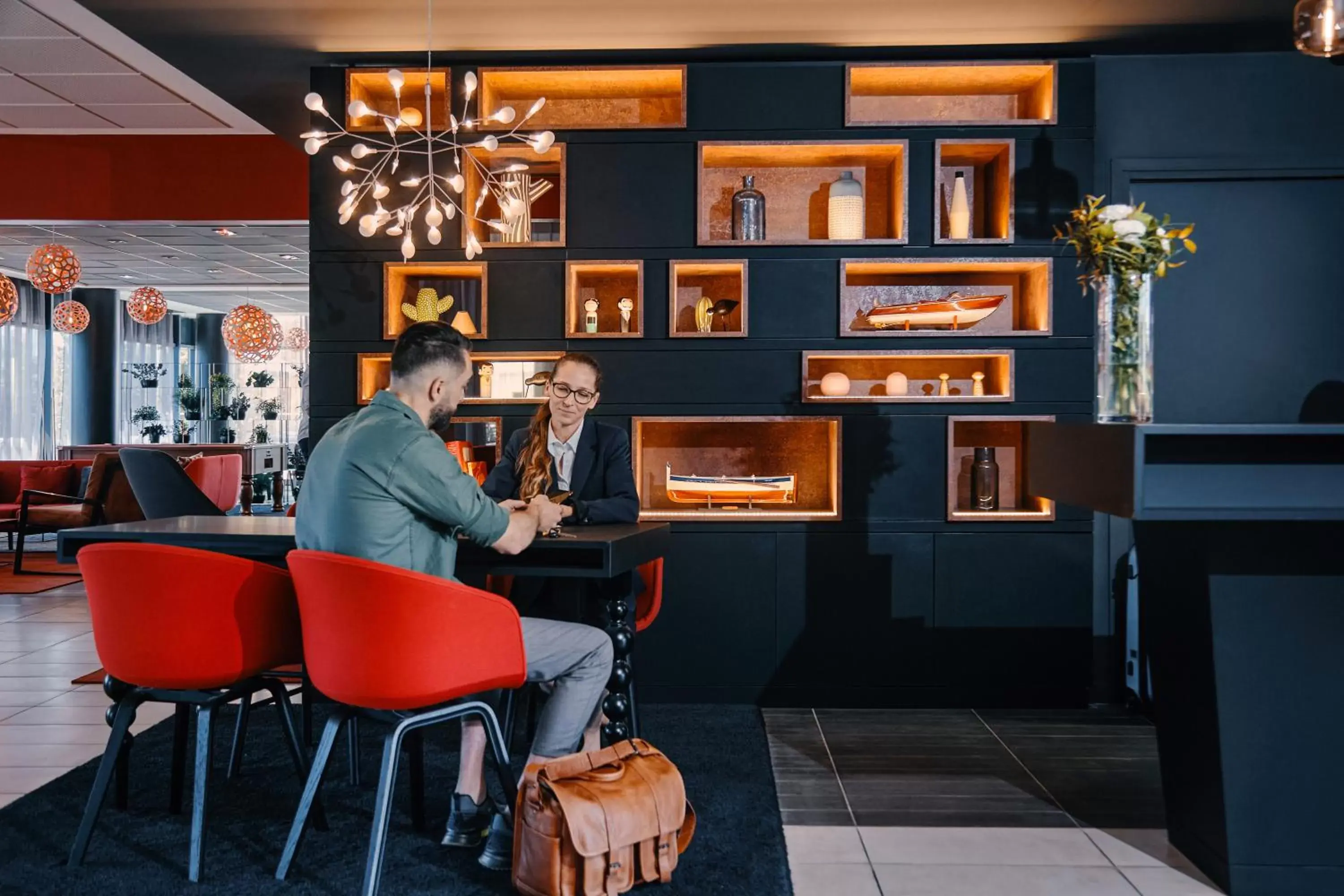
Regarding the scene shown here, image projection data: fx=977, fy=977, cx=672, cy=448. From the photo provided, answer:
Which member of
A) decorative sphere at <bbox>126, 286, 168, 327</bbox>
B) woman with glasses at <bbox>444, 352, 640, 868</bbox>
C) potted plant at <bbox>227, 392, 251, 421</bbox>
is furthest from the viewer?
potted plant at <bbox>227, 392, 251, 421</bbox>

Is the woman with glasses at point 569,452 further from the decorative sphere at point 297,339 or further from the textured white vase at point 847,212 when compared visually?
the decorative sphere at point 297,339

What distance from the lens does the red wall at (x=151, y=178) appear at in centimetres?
702

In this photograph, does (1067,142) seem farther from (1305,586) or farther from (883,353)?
(1305,586)

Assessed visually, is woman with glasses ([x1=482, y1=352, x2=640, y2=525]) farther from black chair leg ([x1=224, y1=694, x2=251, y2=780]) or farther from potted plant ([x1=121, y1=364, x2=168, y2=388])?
potted plant ([x1=121, y1=364, x2=168, y2=388])

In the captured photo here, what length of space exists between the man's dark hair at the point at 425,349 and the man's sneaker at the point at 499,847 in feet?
3.97

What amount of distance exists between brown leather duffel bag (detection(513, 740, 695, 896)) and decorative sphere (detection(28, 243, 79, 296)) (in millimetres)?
6476

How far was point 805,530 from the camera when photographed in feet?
14.2

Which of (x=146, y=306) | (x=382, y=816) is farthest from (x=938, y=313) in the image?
(x=146, y=306)

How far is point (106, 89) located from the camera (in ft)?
18.5

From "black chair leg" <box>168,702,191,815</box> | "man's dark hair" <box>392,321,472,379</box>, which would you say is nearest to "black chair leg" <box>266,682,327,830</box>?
"black chair leg" <box>168,702,191,815</box>

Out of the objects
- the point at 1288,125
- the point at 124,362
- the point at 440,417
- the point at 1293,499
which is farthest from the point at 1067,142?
the point at 124,362

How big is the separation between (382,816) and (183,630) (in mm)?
687

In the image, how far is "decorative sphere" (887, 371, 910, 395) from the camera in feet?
14.6

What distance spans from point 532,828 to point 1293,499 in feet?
6.27
